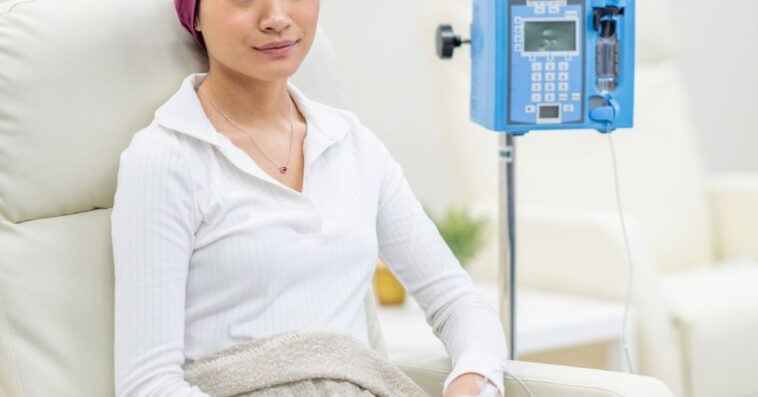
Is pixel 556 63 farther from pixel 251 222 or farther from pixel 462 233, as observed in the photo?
pixel 462 233

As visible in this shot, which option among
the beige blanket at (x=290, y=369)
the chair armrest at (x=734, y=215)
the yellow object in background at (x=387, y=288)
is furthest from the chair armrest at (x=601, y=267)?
the beige blanket at (x=290, y=369)

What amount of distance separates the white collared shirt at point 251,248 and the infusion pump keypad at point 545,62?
0.21m

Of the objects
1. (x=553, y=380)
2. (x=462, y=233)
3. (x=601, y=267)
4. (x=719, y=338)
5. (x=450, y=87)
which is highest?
(x=450, y=87)

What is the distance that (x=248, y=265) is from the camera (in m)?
1.24

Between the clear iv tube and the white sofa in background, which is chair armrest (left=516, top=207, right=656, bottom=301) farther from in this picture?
the clear iv tube

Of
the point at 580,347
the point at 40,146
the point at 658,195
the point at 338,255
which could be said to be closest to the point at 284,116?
the point at 338,255

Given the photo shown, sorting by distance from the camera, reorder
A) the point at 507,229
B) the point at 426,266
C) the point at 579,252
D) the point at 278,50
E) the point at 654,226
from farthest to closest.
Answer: the point at 654,226
the point at 579,252
the point at 507,229
the point at 426,266
the point at 278,50

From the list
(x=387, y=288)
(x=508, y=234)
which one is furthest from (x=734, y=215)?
(x=508, y=234)

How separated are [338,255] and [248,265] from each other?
12 centimetres

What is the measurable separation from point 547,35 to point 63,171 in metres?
0.66

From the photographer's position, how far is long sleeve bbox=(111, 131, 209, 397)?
1180mm

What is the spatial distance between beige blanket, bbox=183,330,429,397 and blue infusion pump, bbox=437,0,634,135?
1.35ft

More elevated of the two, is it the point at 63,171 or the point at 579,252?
the point at 63,171

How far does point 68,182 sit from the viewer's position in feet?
4.17
